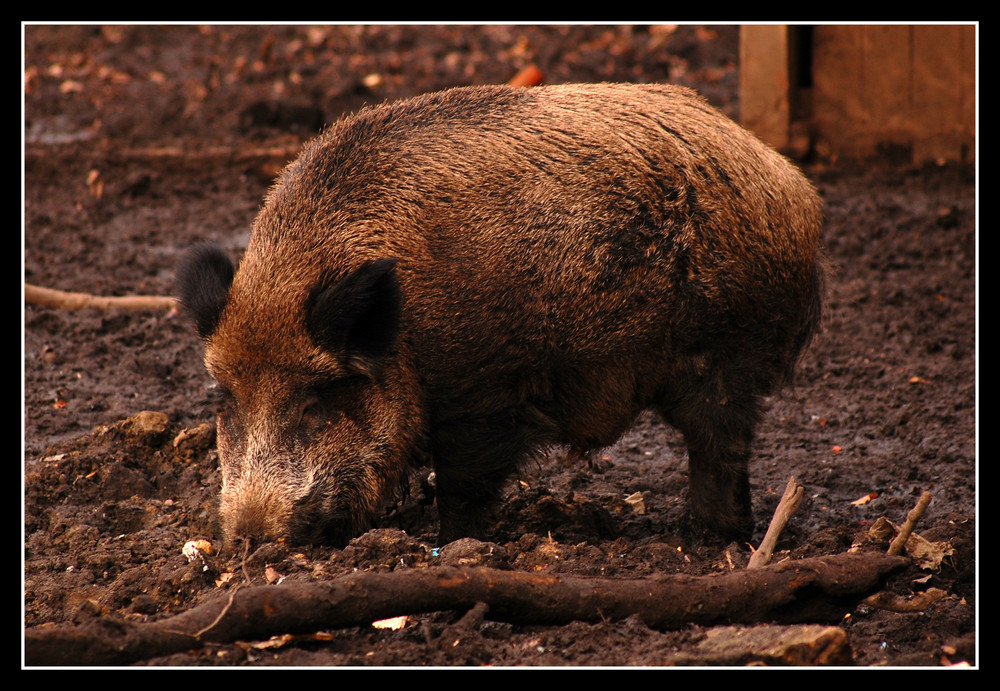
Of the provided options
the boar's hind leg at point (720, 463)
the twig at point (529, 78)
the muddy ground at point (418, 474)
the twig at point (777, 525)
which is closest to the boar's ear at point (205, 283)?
the muddy ground at point (418, 474)

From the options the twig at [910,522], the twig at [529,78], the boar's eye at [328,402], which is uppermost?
the twig at [529,78]

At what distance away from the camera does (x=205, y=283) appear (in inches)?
182

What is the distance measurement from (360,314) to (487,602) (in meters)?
1.29

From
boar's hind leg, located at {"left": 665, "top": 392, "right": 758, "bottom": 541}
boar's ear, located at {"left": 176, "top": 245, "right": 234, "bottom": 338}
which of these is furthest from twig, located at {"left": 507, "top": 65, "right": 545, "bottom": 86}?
boar's ear, located at {"left": 176, "top": 245, "right": 234, "bottom": 338}

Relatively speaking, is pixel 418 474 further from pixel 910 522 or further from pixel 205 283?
pixel 910 522

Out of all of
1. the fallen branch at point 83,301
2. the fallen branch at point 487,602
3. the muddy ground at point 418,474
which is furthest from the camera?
the fallen branch at point 83,301

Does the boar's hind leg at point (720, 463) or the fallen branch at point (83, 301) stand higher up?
the fallen branch at point (83, 301)

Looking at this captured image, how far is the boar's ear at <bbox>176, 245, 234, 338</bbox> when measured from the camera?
4566mm

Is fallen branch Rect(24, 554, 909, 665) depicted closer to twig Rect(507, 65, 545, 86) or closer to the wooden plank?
the wooden plank

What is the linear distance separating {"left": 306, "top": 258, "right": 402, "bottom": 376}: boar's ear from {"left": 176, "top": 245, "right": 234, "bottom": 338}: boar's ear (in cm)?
45

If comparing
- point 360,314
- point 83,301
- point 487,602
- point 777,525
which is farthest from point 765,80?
point 487,602

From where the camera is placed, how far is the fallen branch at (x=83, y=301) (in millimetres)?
7773

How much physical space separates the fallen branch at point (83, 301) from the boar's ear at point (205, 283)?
127 inches

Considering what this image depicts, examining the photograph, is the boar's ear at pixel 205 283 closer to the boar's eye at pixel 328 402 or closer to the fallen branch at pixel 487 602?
the boar's eye at pixel 328 402
